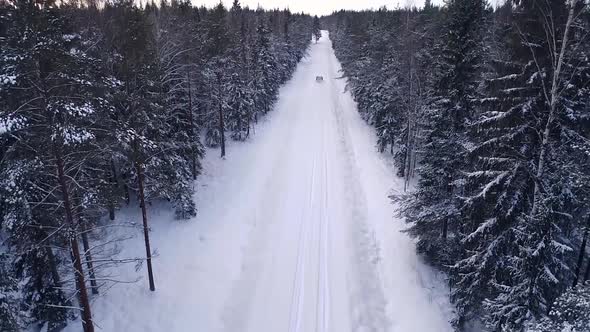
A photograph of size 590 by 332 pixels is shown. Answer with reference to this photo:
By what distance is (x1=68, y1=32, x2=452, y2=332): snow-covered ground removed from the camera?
1552 centimetres

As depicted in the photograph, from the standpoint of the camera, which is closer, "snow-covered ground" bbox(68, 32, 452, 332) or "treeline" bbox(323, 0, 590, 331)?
"treeline" bbox(323, 0, 590, 331)

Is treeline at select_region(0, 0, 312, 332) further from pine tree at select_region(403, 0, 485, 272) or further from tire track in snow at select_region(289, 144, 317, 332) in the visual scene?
pine tree at select_region(403, 0, 485, 272)

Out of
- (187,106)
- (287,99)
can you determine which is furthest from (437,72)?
(287,99)

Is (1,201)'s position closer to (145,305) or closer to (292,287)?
(145,305)

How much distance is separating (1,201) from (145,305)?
7.13 m

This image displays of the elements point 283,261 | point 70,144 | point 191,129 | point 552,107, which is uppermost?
point 552,107

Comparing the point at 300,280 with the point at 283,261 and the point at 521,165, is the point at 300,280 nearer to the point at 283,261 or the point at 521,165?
the point at 283,261

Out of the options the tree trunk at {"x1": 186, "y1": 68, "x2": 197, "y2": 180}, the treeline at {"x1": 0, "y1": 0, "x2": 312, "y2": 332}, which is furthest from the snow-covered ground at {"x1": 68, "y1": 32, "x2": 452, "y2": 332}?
the treeline at {"x1": 0, "y1": 0, "x2": 312, "y2": 332}

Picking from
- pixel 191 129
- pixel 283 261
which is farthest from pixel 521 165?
pixel 191 129

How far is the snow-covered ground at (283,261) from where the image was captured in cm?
1552

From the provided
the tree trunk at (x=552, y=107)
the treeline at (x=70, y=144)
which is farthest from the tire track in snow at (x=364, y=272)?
the treeline at (x=70, y=144)

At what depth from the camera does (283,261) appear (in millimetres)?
19359

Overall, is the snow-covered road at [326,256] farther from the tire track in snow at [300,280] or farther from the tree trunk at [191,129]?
the tree trunk at [191,129]

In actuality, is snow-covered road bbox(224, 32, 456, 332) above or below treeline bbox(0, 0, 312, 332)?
below
